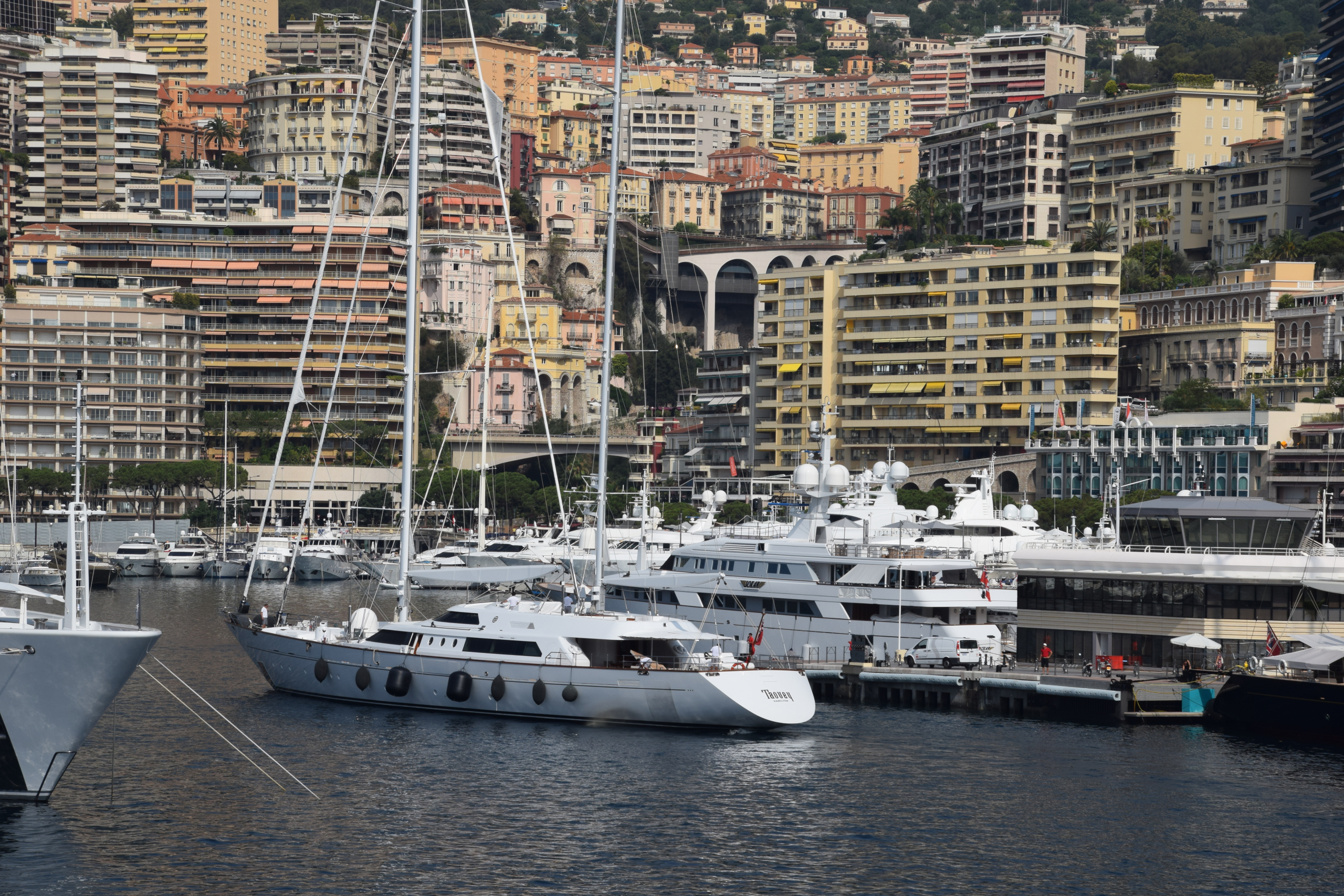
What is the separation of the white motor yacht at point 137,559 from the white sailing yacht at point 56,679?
266 ft

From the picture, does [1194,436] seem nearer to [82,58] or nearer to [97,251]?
[97,251]

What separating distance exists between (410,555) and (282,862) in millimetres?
18025

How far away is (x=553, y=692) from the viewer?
1854 inches

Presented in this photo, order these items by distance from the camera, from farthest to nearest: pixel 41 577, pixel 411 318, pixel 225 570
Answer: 1. pixel 225 570
2. pixel 41 577
3. pixel 411 318

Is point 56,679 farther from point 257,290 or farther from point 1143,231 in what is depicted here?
point 257,290

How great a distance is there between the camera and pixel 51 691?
35219 millimetres

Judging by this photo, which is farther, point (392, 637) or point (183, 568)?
point (183, 568)

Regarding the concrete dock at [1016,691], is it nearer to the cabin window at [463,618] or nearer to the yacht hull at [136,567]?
the cabin window at [463,618]

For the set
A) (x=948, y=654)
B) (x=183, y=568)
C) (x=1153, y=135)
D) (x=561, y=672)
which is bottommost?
(x=183, y=568)

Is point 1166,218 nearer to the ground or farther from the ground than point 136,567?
farther from the ground

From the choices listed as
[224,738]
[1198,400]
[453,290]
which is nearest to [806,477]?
[224,738]

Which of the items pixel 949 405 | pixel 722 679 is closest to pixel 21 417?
pixel 949 405

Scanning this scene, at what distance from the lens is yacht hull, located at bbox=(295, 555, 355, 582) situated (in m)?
115

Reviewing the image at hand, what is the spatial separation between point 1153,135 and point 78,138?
384 feet
